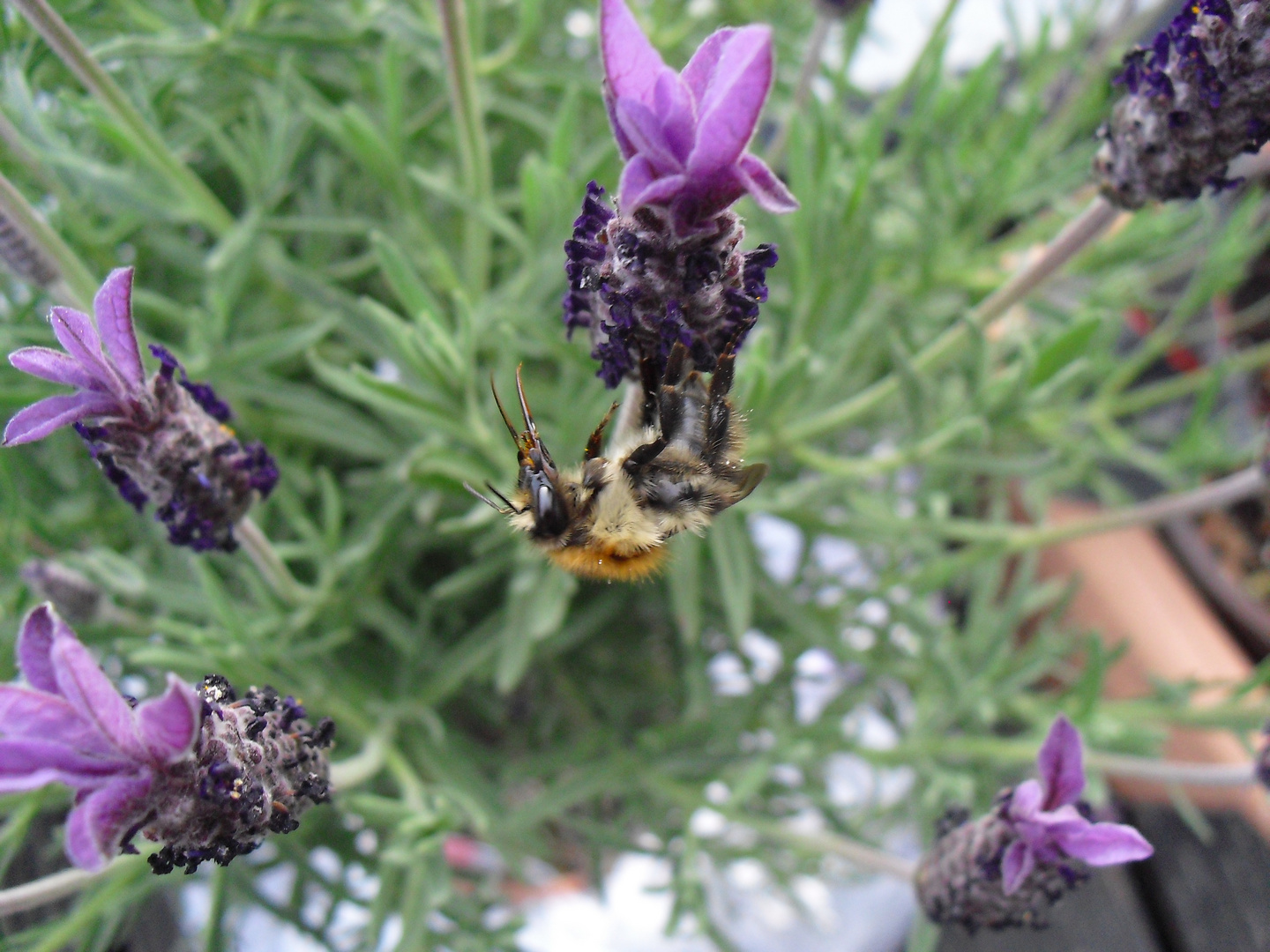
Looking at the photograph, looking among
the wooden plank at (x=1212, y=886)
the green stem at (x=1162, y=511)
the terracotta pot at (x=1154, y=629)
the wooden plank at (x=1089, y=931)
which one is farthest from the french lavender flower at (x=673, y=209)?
the wooden plank at (x=1212, y=886)

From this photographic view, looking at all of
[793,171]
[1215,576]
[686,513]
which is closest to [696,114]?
[686,513]

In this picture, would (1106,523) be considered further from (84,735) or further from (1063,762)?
(84,735)

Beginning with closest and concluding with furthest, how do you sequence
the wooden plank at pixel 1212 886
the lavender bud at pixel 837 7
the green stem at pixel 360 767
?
the green stem at pixel 360 767, the lavender bud at pixel 837 7, the wooden plank at pixel 1212 886

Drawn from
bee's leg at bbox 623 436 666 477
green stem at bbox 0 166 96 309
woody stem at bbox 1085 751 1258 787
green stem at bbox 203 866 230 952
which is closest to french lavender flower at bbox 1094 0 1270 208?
bee's leg at bbox 623 436 666 477

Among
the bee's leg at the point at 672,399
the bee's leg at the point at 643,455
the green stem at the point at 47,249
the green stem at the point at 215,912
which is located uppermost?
the green stem at the point at 47,249

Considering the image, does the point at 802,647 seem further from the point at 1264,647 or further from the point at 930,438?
the point at 1264,647

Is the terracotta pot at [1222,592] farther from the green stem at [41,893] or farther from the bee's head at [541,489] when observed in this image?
the green stem at [41,893]
